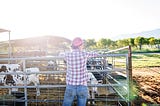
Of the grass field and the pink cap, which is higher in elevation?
the pink cap

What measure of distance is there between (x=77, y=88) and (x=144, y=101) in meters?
3.48

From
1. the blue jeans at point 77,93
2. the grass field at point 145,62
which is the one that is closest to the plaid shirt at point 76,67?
the blue jeans at point 77,93

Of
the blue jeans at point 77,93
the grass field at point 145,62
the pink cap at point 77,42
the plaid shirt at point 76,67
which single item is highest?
the pink cap at point 77,42

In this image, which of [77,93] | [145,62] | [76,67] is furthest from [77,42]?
[145,62]

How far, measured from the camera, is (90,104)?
19.4ft

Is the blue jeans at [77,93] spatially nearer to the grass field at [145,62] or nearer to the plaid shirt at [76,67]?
the plaid shirt at [76,67]

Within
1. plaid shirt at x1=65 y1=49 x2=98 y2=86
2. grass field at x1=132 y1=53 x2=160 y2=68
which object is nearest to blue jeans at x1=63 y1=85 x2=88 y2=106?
plaid shirt at x1=65 y1=49 x2=98 y2=86

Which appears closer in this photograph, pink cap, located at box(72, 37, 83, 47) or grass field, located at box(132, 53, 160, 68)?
pink cap, located at box(72, 37, 83, 47)

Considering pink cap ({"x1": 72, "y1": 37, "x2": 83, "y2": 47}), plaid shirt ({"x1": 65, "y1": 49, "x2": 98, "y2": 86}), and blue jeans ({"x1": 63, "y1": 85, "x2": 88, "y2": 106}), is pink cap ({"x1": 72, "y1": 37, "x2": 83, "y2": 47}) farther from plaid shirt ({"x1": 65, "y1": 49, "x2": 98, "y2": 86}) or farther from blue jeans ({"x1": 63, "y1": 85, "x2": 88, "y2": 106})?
blue jeans ({"x1": 63, "y1": 85, "x2": 88, "y2": 106})

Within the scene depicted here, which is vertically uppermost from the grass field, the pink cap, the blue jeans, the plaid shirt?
the pink cap

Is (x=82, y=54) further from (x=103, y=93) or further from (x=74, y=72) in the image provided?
(x=103, y=93)

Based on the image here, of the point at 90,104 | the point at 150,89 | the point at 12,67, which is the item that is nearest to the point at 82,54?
the point at 90,104

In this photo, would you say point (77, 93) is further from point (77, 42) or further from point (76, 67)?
point (77, 42)

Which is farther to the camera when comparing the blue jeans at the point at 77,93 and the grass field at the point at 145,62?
the grass field at the point at 145,62
